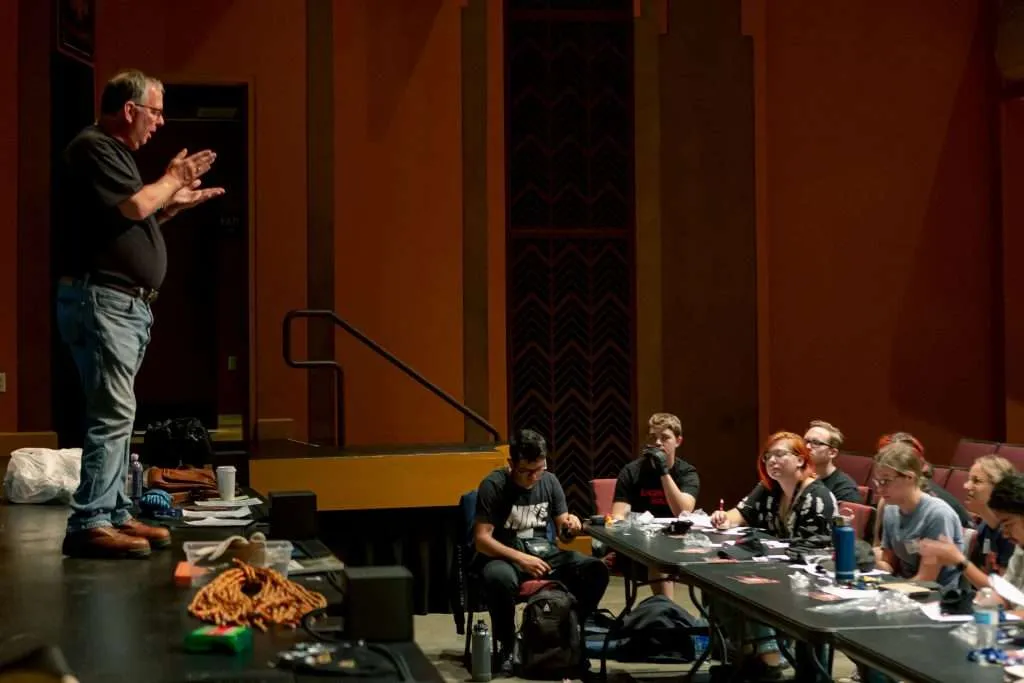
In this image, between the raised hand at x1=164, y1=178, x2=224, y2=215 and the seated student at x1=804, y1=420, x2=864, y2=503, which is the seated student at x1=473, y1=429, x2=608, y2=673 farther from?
the raised hand at x1=164, y1=178, x2=224, y2=215

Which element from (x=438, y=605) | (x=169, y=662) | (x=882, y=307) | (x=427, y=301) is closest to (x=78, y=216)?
(x=169, y=662)

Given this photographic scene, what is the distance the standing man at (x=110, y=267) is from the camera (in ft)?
11.4

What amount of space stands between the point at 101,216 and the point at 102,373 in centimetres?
42

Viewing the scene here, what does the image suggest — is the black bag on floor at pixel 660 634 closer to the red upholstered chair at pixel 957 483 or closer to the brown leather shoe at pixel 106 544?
the red upholstered chair at pixel 957 483

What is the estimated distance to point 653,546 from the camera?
199 inches

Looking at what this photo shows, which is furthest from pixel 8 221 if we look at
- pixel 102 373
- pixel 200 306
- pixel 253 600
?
pixel 200 306

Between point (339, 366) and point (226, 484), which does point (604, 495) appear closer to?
point (339, 366)

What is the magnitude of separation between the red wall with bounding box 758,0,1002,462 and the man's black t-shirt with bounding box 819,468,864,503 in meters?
2.60

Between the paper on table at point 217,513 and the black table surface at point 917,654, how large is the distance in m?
2.06

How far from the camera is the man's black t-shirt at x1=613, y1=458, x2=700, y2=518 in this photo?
20.3 ft

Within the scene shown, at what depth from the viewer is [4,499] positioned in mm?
5328

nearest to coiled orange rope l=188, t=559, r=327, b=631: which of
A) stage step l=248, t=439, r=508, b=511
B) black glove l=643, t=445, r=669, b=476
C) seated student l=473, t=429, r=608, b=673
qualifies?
seated student l=473, t=429, r=608, b=673

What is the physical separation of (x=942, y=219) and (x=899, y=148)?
54 centimetres

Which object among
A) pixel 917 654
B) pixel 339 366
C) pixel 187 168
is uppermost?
pixel 187 168
